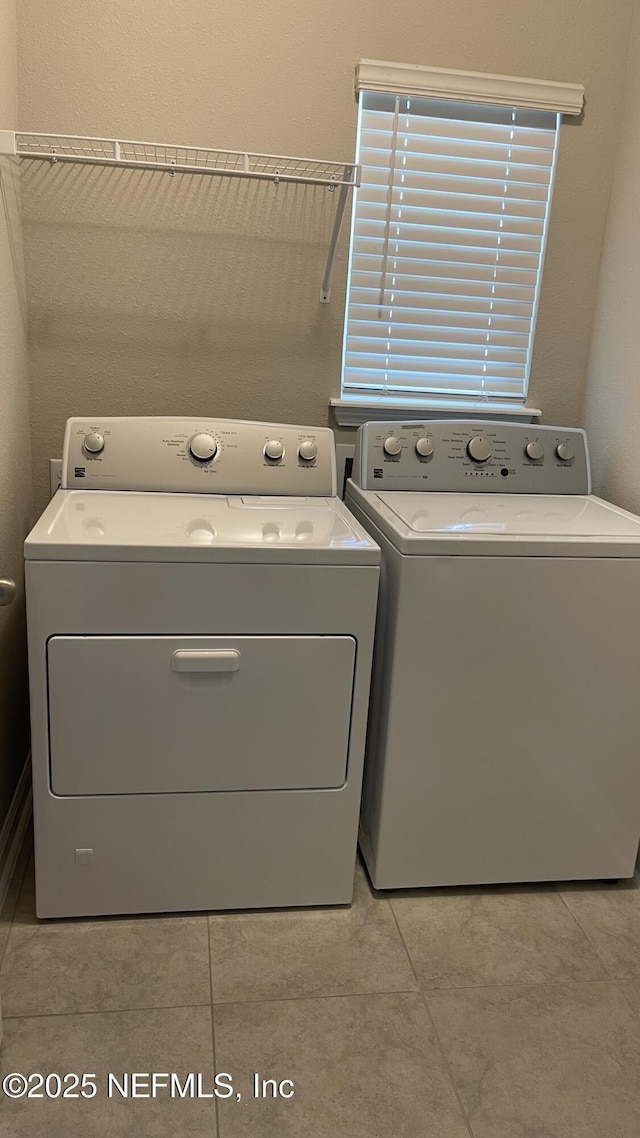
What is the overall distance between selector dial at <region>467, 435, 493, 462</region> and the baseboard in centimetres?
142

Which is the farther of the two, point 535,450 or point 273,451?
point 535,450

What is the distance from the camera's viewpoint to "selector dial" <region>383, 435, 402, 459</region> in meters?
2.17

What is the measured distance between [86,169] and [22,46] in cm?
29

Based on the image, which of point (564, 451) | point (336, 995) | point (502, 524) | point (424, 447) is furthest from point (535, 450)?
point (336, 995)

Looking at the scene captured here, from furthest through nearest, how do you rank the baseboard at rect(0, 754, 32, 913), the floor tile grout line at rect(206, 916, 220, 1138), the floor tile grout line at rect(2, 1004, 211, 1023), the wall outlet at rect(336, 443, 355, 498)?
the wall outlet at rect(336, 443, 355, 498)
the baseboard at rect(0, 754, 32, 913)
the floor tile grout line at rect(2, 1004, 211, 1023)
the floor tile grout line at rect(206, 916, 220, 1138)

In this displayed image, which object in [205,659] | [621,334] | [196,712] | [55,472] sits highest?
[621,334]

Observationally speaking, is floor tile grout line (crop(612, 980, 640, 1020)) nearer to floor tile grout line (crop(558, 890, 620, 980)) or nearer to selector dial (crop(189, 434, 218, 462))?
floor tile grout line (crop(558, 890, 620, 980))

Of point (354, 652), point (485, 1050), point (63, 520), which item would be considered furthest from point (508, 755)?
point (63, 520)

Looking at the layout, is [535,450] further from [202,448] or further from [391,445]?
[202,448]

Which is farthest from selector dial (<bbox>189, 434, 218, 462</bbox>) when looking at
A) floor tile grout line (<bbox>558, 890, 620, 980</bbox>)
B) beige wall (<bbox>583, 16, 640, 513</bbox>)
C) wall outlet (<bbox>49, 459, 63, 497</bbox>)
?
floor tile grout line (<bbox>558, 890, 620, 980</bbox>)

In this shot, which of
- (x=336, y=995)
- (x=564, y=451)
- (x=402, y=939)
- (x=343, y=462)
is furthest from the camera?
(x=343, y=462)

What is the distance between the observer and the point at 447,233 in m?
2.31

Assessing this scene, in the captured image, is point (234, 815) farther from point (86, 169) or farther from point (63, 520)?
point (86, 169)

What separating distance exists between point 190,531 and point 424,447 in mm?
750
